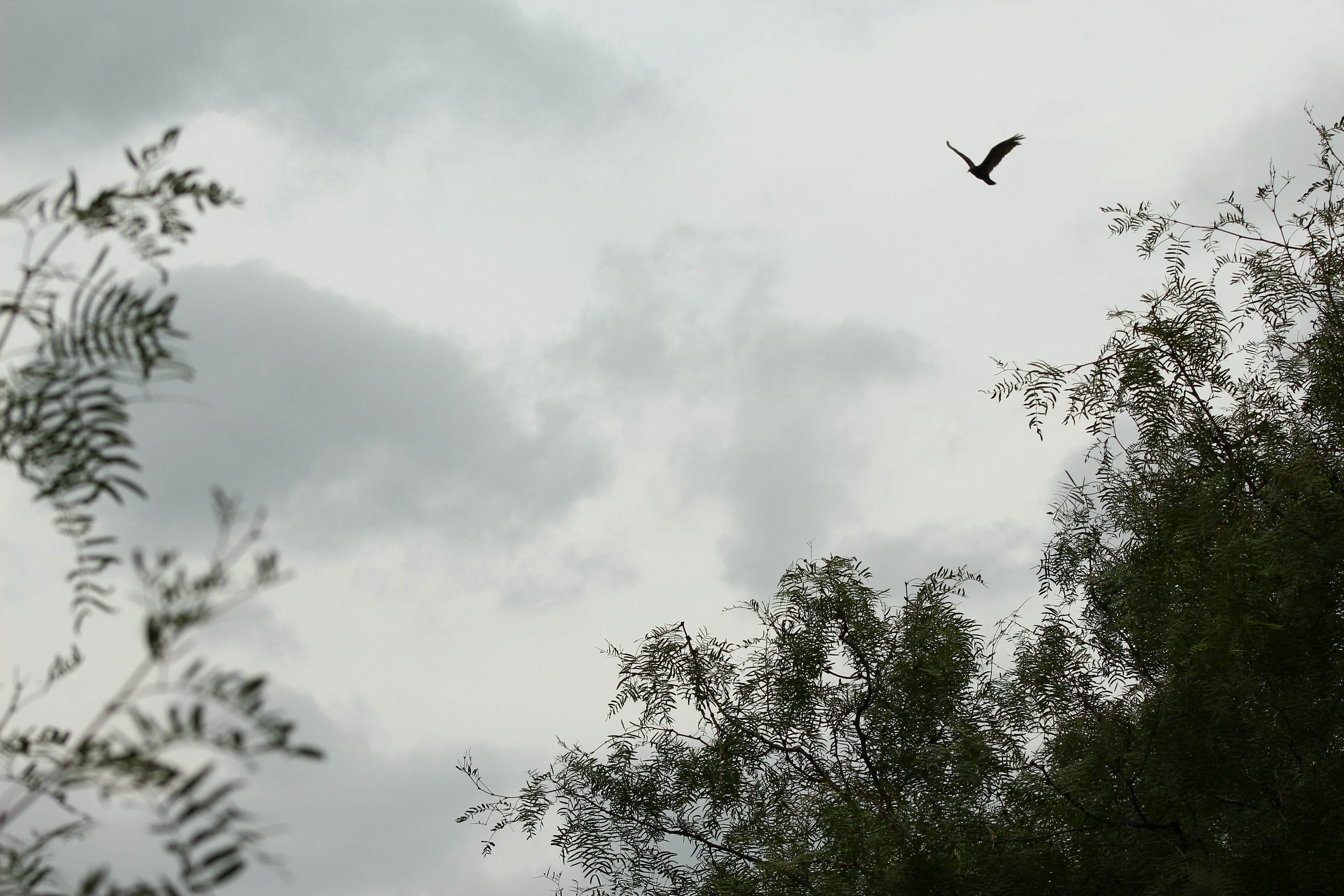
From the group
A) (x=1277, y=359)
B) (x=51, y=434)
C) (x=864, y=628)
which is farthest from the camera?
(x=864, y=628)

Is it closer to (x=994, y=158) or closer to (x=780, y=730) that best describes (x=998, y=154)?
(x=994, y=158)

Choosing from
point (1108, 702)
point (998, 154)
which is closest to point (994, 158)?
point (998, 154)

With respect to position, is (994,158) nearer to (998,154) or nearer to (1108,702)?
(998,154)

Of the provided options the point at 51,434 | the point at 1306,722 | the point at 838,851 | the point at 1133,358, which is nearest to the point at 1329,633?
the point at 1306,722

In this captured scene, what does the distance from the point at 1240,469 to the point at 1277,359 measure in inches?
36.7

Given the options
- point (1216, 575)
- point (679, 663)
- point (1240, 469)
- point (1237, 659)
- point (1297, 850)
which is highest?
point (679, 663)

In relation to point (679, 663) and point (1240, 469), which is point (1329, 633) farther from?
point (679, 663)

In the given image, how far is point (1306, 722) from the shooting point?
4.69 meters

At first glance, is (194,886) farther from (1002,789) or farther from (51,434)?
(1002,789)

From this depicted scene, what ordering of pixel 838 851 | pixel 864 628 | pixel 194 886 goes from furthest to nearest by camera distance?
pixel 864 628 < pixel 838 851 < pixel 194 886

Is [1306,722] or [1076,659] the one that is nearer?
[1306,722]

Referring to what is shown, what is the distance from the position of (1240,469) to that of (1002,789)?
1983 millimetres

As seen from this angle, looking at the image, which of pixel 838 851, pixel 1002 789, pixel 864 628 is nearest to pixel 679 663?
pixel 864 628

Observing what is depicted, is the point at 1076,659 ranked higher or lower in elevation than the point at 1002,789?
higher
